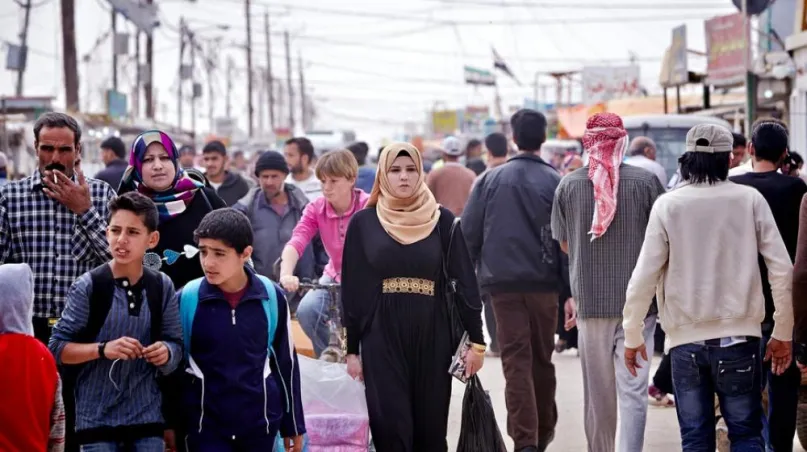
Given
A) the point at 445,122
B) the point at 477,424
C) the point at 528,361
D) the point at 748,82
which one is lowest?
the point at 477,424

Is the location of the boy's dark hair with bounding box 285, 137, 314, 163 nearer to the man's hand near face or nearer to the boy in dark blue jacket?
the man's hand near face

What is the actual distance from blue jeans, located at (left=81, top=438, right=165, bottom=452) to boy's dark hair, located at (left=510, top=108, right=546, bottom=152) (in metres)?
3.69

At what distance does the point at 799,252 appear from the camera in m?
6.30

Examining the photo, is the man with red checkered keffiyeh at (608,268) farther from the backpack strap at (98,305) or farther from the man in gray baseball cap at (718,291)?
the backpack strap at (98,305)

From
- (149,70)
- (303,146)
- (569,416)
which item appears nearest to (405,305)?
(569,416)

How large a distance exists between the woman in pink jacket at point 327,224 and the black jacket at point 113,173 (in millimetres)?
4465

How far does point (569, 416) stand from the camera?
31.5 feet

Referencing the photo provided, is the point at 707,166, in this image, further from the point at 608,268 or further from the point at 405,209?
the point at 405,209

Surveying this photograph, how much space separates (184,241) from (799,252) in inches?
117

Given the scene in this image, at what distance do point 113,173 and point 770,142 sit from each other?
706 centimetres

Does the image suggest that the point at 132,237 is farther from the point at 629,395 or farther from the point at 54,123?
the point at 629,395

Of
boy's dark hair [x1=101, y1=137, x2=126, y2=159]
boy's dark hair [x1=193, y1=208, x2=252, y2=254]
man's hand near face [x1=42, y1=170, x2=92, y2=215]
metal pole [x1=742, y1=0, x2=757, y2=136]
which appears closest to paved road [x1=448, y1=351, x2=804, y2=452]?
boy's dark hair [x1=193, y1=208, x2=252, y2=254]

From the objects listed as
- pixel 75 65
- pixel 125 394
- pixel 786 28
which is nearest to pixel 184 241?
pixel 125 394

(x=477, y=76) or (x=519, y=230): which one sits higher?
(x=477, y=76)
